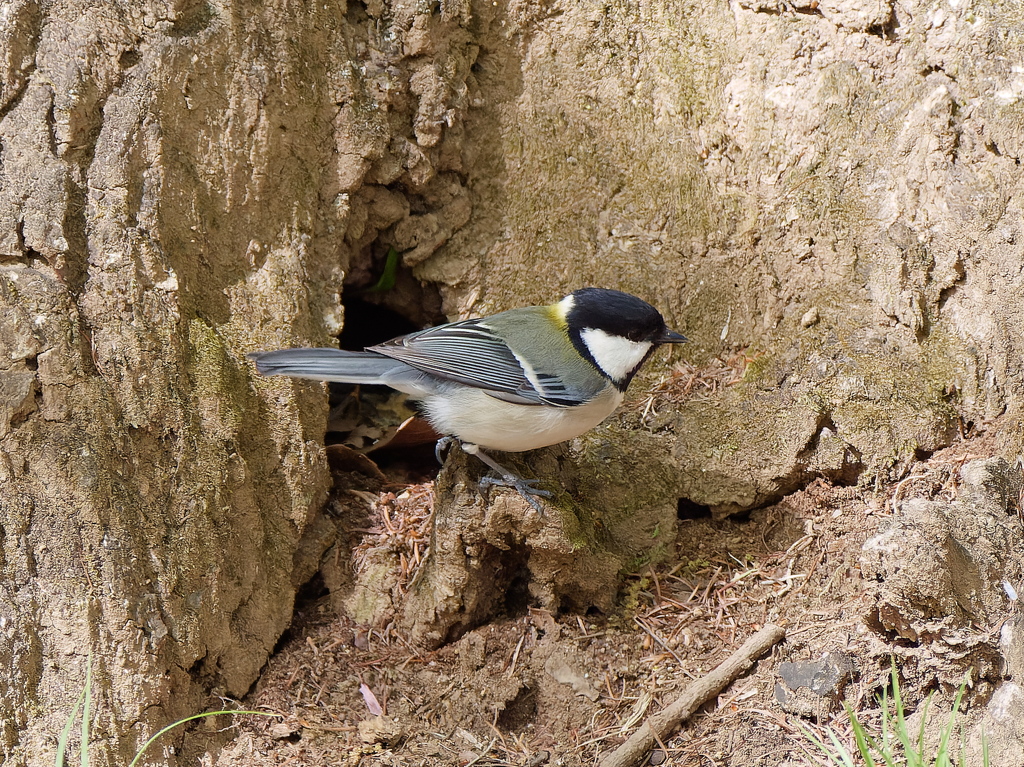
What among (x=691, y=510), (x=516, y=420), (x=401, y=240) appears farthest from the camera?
(x=401, y=240)

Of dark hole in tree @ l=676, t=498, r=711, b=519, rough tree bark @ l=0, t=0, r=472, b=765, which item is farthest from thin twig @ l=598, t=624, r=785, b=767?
rough tree bark @ l=0, t=0, r=472, b=765

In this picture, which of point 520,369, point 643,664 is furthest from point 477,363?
point 643,664

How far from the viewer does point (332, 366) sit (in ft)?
10.4

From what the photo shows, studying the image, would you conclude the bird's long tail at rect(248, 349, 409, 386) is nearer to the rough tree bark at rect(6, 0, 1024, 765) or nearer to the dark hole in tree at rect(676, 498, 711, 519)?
the rough tree bark at rect(6, 0, 1024, 765)

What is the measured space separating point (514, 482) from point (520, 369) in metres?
0.48

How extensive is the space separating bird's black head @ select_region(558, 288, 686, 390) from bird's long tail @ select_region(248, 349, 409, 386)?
Result: 727 millimetres

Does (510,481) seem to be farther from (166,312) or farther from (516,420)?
(166,312)

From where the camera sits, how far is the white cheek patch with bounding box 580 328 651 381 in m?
3.44

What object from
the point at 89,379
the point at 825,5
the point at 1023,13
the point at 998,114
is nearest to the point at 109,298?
the point at 89,379

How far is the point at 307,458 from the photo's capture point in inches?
139

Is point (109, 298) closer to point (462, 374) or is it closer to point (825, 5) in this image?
point (462, 374)

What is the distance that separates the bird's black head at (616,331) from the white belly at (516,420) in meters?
0.14

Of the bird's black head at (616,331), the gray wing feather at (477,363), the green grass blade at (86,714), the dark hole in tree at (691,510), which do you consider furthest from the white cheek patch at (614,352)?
the green grass blade at (86,714)

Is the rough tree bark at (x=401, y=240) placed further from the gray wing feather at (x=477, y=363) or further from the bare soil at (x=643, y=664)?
the gray wing feather at (x=477, y=363)
